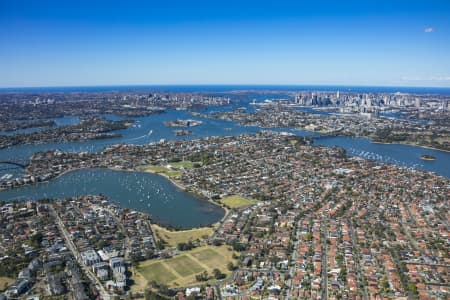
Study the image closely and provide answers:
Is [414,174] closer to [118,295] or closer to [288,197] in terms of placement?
[288,197]

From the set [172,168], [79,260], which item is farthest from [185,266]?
[172,168]

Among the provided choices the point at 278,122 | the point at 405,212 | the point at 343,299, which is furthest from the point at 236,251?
the point at 278,122

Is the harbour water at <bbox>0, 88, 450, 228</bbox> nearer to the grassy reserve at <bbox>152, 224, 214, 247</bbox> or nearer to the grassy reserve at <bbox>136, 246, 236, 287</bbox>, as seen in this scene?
the grassy reserve at <bbox>152, 224, 214, 247</bbox>

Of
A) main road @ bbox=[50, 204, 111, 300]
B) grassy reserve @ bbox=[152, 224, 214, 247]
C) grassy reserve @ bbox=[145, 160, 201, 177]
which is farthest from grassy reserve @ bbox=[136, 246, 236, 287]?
grassy reserve @ bbox=[145, 160, 201, 177]

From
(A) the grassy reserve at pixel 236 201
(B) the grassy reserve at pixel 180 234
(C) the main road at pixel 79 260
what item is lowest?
(C) the main road at pixel 79 260

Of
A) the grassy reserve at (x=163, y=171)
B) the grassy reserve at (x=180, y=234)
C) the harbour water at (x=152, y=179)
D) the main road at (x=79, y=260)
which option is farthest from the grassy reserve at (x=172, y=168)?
the grassy reserve at (x=180, y=234)

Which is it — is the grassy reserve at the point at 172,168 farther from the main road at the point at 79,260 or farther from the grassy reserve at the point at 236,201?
the main road at the point at 79,260
